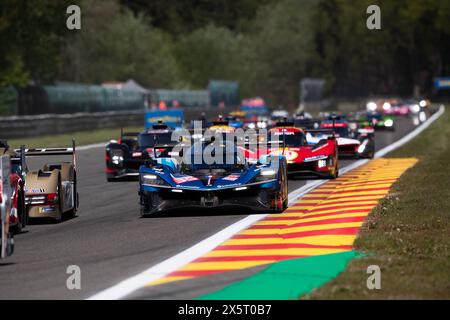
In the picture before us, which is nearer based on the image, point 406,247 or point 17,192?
point 406,247

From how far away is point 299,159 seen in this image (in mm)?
23812

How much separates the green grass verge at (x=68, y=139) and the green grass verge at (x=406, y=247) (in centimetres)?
2221

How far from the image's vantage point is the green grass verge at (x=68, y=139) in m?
41.9

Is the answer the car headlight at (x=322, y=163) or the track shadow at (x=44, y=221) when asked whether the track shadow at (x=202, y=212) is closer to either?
the track shadow at (x=44, y=221)

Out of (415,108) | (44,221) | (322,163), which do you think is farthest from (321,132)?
(415,108)

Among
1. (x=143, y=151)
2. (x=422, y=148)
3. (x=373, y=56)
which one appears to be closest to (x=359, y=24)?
(x=373, y=56)

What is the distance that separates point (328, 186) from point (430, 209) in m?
6.46

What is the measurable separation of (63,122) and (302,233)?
3480 centimetres

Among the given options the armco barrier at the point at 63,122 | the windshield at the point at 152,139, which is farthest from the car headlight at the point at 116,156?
the armco barrier at the point at 63,122

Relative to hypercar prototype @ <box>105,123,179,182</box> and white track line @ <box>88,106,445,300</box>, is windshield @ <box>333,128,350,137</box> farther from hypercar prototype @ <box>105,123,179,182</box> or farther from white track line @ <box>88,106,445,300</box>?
white track line @ <box>88,106,445,300</box>

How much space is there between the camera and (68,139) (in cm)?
4591

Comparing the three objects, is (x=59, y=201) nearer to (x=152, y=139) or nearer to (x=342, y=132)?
(x=152, y=139)

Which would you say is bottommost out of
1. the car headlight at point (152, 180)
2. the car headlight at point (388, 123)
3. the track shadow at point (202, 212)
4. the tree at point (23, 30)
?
the car headlight at point (388, 123)
